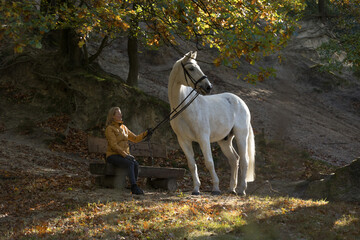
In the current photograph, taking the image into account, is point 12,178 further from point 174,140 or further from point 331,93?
point 331,93

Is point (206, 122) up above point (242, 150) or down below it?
above

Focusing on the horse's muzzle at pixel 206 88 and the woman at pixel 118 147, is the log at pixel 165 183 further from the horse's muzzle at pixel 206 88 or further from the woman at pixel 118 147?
the horse's muzzle at pixel 206 88

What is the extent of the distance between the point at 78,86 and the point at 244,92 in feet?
38.9

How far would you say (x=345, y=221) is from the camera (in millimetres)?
6738

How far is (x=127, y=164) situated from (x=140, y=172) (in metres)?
0.62

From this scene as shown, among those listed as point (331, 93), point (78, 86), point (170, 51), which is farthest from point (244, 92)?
point (78, 86)

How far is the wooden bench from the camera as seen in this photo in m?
9.15

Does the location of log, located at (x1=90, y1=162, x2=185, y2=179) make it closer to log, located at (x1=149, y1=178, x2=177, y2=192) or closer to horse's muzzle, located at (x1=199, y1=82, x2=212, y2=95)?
log, located at (x1=149, y1=178, x2=177, y2=192)

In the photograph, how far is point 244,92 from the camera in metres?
25.2

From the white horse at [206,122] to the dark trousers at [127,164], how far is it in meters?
1.18

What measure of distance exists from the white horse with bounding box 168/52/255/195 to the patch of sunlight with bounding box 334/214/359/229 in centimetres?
313

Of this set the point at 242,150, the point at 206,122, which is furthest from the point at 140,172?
the point at 242,150

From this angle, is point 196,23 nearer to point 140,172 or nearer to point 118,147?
point 118,147

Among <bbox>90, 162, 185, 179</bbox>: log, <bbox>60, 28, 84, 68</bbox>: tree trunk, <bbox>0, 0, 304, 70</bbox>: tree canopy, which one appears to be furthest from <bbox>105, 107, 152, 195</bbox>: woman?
<bbox>60, 28, 84, 68</bbox>: tree trunk
